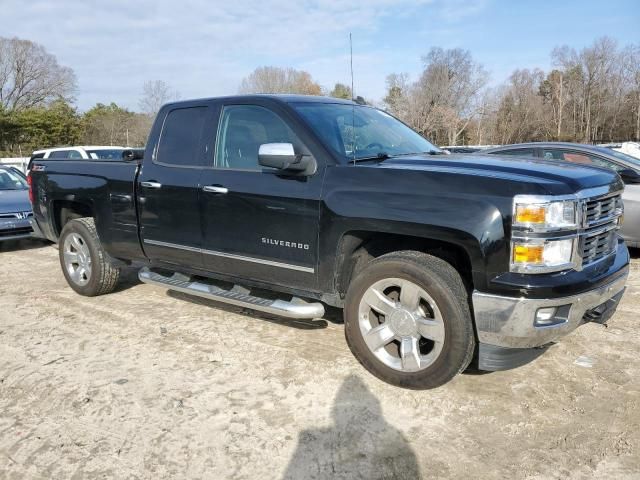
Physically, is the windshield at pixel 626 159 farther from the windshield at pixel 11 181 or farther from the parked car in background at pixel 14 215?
the windshield at pixel 11 181

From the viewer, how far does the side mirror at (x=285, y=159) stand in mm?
3443

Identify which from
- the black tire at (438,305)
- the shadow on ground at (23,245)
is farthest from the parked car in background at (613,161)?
the shadow on ground at (23,245)

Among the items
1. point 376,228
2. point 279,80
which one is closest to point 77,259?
point 376,228

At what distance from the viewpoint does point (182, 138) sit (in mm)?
4496

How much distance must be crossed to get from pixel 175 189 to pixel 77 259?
6.39 feet

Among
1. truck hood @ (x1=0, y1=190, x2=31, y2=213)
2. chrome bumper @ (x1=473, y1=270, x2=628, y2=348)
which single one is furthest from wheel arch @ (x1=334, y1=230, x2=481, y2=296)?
truck hood @ (x1=0, y1=190, x2=31, y2=213)

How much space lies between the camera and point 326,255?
139 inches

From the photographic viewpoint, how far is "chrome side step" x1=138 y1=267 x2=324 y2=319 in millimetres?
3662

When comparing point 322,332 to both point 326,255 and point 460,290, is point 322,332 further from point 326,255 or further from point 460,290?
point 460,290

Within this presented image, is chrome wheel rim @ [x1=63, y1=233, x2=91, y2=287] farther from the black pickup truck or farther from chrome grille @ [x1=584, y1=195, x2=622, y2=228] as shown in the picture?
chrome grille @ [x1=584, y1=195, x2=622, y2=228]

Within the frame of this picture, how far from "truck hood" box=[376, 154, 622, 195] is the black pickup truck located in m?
0.01

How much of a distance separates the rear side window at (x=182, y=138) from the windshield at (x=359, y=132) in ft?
3.18

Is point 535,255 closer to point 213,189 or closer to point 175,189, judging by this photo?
point 213,189

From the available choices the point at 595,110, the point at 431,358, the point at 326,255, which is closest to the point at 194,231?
the point at 326,255
